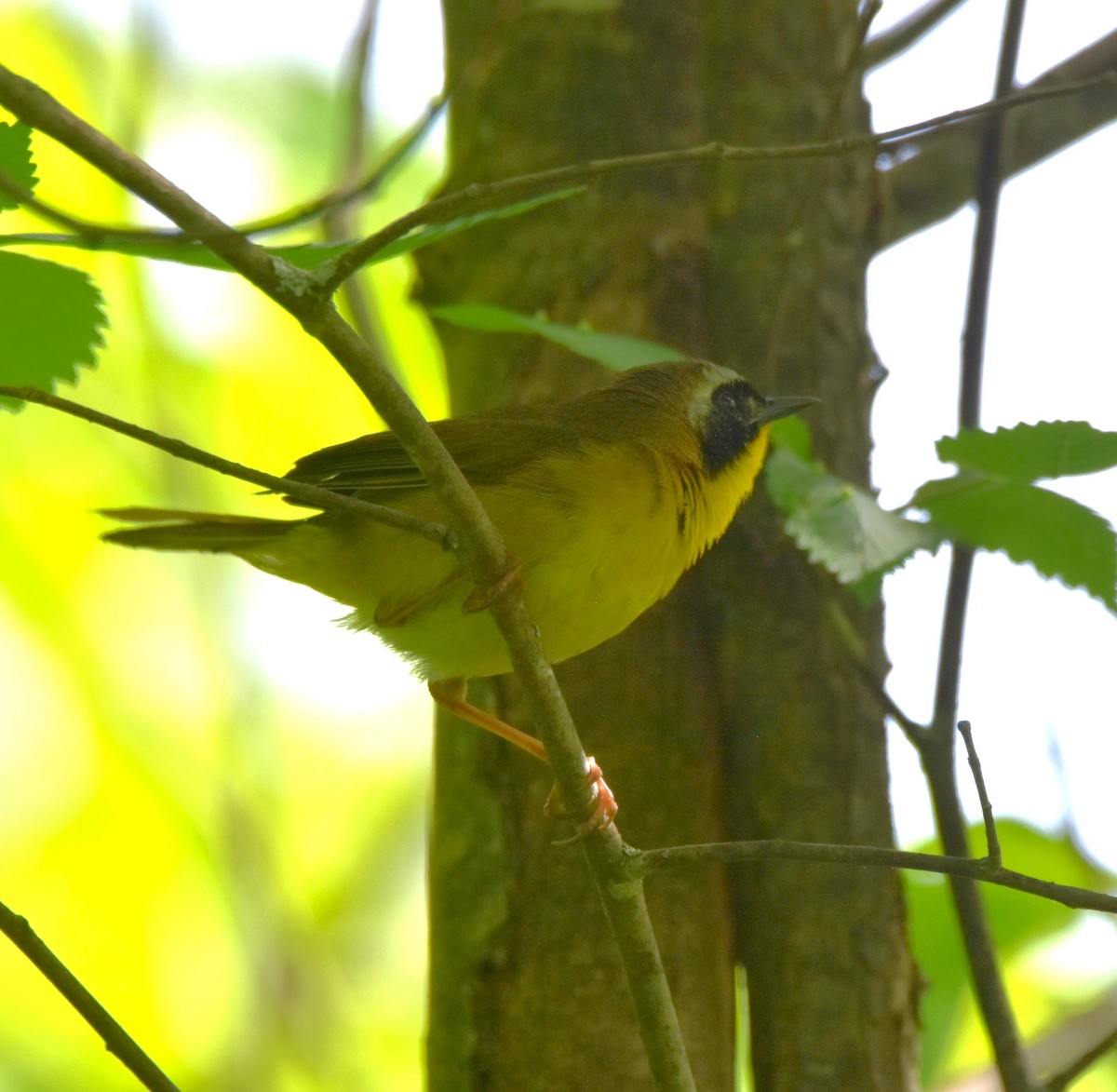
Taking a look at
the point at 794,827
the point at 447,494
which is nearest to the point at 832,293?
the point at 794,827

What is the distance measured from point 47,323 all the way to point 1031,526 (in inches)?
83.5

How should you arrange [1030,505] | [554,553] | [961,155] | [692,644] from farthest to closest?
[961,155], [692,644], [554,553], [1030,505]

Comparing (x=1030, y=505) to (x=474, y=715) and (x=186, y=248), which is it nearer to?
(x=474, y=715)

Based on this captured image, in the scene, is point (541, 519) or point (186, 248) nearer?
point (186, 248)

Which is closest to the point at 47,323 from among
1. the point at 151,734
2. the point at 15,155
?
the point at 15,155

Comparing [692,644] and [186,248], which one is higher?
[692,644]

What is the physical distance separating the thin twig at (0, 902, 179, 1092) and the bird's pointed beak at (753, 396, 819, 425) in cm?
227

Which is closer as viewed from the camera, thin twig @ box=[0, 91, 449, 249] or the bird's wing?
thin twig @ box=[0, 91, 449, 249]

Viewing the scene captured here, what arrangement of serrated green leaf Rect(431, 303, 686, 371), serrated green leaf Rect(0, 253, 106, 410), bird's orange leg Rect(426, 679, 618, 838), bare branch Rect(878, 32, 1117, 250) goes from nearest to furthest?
1. serrated green leaf Rect(0, 253, 106, 410)
2. serrated green leaf Rect(431, 303, 686, 371)
3. bird's orange leg Rect(426, 679, 618, 838)
4. bare branch Rect(878, 32, 1117, 250)

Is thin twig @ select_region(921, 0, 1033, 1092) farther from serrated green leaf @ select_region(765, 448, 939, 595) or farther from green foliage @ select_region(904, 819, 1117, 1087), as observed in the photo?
green foliage @ select_region(904, 819, 1117, 1087)

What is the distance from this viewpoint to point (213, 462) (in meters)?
1.78

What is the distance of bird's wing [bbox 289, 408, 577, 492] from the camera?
3.29 metres

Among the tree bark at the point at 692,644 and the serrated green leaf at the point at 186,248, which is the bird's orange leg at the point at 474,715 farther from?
the serrated green leaf at the point at 186,248

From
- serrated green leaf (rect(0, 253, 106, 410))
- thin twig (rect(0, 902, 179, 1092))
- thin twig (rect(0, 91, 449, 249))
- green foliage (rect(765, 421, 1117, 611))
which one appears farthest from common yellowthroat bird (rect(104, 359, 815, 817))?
thin twig (rect(0, 902, 179, 1092))
